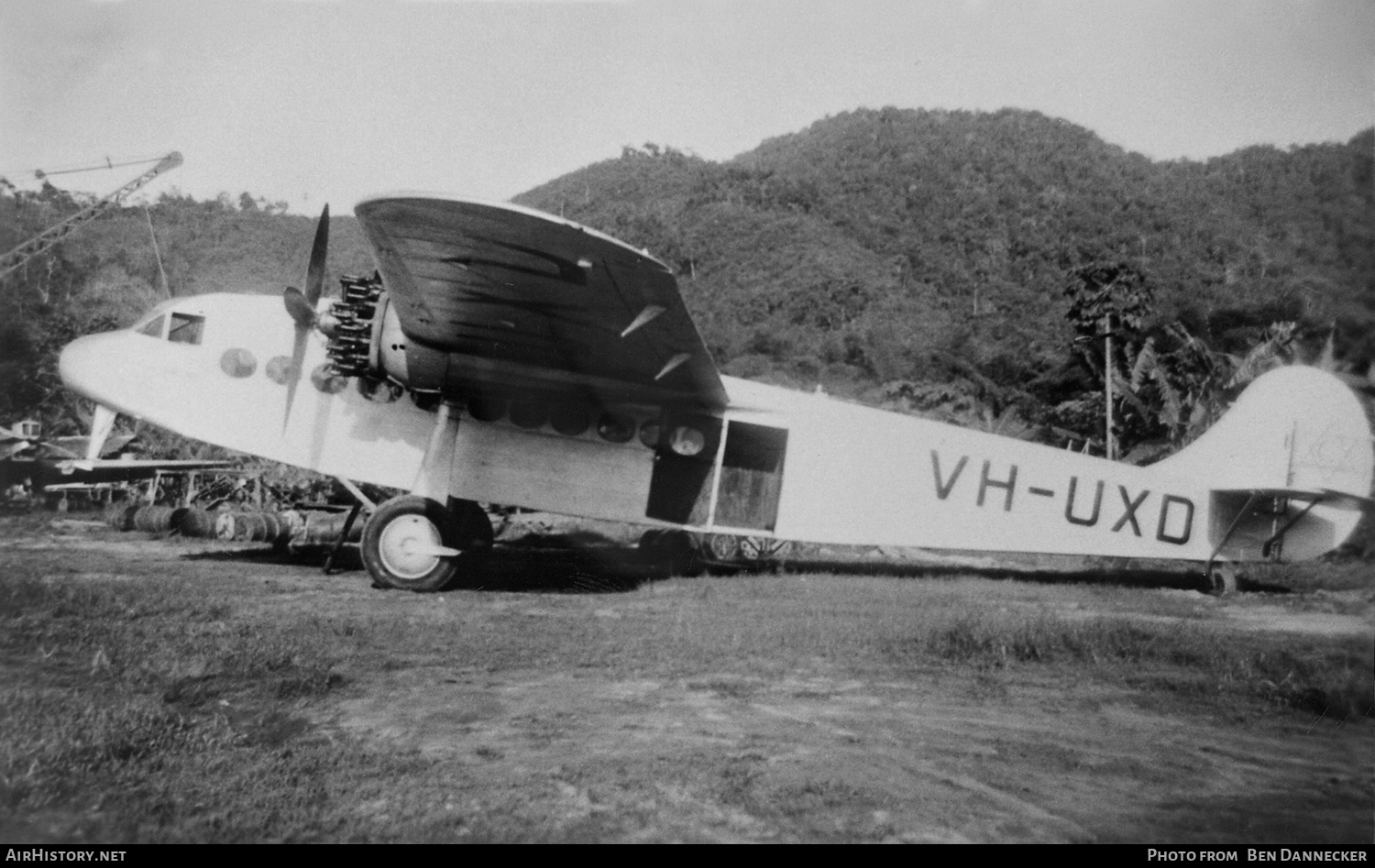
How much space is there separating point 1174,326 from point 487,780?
19.3 metres

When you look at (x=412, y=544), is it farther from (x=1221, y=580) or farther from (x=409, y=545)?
(x=1221, y=580)

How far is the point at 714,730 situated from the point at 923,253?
68157 mm

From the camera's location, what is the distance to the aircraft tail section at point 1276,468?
8719 mm

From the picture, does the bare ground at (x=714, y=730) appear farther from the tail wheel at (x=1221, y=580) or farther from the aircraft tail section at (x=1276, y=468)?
the aircraft tail section at (x=1276, y=468)

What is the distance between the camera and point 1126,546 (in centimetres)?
931

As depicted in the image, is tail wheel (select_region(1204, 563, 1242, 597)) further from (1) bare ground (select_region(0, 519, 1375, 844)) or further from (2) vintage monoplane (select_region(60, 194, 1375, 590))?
(1) bare ground (select_region(0, 519, 1375, 844))

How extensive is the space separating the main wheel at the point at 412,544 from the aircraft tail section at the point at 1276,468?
8.13 m

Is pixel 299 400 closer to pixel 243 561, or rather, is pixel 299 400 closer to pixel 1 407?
pixel 243 561

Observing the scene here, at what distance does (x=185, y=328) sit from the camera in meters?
8.96

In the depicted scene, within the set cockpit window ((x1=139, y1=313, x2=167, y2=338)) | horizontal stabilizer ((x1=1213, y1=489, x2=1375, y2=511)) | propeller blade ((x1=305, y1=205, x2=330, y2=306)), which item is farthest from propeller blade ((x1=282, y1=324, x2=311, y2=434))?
horizontal stabilizer ((x1=1213, y1=489, x2=1375, y2=511))

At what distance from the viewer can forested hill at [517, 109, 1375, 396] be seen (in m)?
4.08

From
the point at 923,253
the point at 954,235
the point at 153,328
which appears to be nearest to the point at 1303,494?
the point at 153,328

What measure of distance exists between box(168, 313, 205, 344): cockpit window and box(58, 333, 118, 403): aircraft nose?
0.65 meters

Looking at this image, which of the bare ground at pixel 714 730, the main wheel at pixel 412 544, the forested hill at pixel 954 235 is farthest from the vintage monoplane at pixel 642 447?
the forested hill at pixel 954 235
